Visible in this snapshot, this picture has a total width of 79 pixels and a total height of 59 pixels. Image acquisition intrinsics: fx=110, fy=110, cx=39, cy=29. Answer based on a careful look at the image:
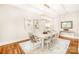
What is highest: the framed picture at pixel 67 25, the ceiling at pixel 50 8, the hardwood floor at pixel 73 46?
the ceiling at pixel 50 8

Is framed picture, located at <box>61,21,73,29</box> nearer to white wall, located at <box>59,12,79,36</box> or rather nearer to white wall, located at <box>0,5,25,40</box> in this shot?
white wall, located at <box>59,12,79,36</box>

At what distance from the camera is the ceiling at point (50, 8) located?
1676 mm

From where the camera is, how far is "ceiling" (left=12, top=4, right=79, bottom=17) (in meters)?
1.68

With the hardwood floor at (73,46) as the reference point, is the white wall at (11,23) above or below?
above

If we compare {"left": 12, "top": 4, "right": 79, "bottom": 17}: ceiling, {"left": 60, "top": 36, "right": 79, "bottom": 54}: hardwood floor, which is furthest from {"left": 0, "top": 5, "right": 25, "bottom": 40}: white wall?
{"left": 60, "top": 36, "right": 79, "bottom": 54}: hardwood floor

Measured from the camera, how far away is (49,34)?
172cm

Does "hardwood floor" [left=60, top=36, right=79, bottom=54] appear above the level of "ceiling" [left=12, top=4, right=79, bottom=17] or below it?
below

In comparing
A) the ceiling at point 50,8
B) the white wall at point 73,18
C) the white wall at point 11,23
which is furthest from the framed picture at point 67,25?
the white wall at point 11,23

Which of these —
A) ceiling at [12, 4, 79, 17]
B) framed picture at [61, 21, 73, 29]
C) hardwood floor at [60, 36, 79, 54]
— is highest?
ceiling at [12, 4, 79, 17]

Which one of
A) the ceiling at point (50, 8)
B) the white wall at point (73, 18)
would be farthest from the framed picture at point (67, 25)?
the ceiling at point (50, 8)

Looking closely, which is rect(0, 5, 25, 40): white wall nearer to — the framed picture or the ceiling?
the ceiling

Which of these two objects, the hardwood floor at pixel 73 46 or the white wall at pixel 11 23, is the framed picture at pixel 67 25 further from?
the white wall at pixel 11 23
